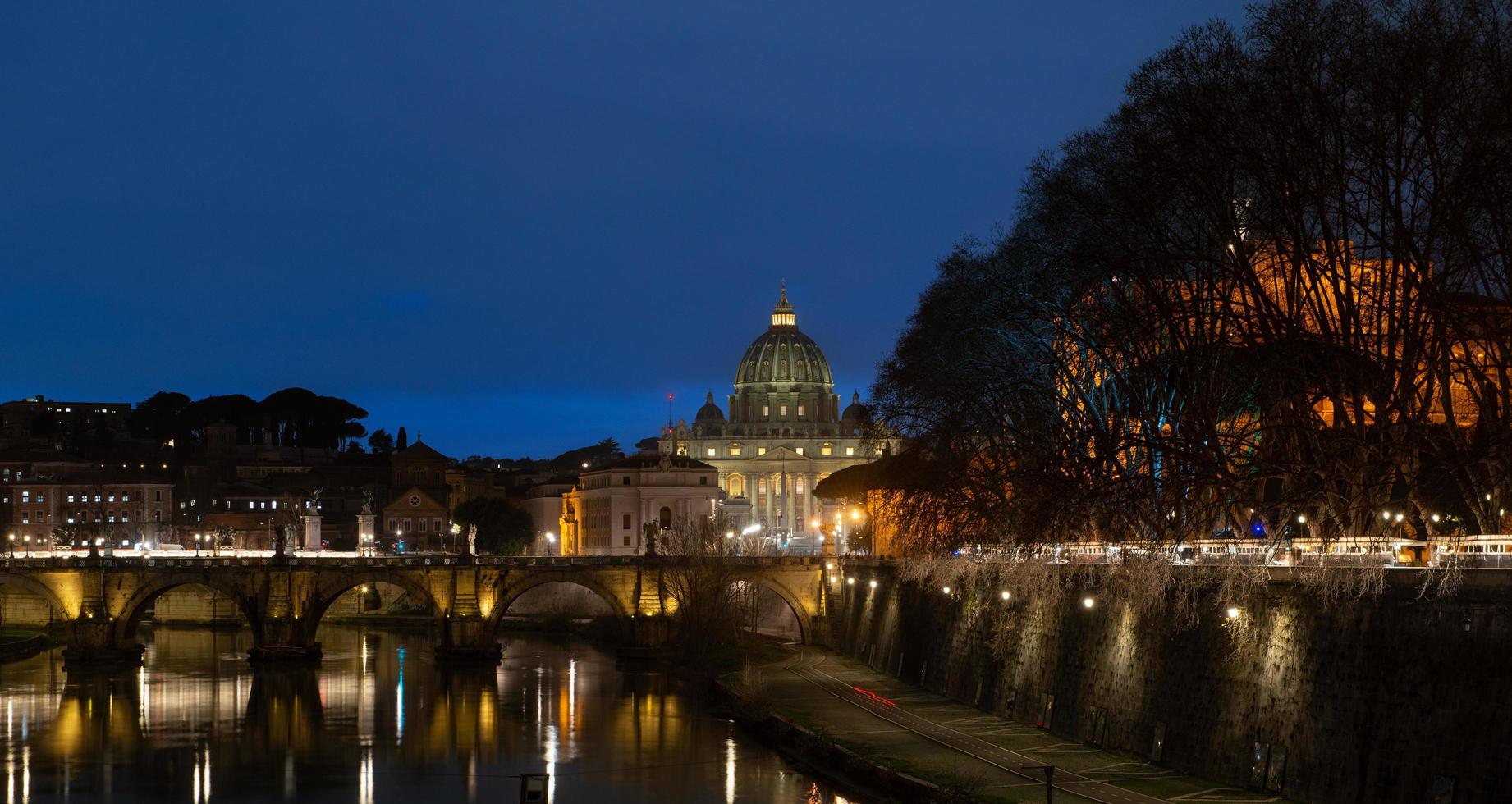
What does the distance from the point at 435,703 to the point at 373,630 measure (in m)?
35.7

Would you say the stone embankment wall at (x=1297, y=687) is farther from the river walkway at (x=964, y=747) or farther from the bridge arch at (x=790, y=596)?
the bridge arch at (x=790, y=596)

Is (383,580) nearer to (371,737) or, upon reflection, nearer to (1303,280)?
(371,737)

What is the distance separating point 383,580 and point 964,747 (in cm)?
4174

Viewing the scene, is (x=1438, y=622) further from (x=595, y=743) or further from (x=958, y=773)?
(x=595, y=743)

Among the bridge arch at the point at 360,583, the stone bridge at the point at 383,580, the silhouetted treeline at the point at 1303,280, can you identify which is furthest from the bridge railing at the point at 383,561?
the silhouetted treeline at the point at 1303,280

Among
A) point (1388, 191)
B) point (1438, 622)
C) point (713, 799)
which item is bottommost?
point (713, 799)

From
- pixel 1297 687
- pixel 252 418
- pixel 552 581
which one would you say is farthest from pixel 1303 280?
pixel 252 418

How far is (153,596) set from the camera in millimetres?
77062

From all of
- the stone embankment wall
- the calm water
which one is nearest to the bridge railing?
the calm water

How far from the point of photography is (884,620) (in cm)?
6238

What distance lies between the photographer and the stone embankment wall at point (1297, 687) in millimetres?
25094

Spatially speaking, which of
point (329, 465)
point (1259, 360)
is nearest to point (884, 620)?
point (1259, 360)

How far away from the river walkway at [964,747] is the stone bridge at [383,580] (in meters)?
17.3

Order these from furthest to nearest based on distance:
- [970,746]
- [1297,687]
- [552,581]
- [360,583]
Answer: [552,581] < [360,583] < [970,746] < [1297,687]
